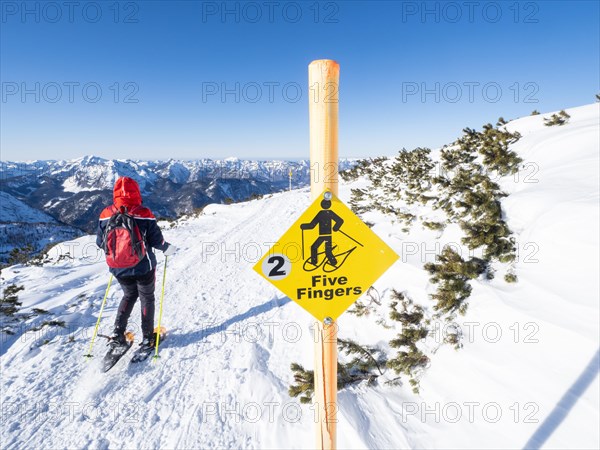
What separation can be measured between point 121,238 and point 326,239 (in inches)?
130

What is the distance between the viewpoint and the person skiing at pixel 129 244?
152 inches

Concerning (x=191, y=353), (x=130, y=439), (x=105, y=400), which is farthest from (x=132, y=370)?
(x=130, y=439)

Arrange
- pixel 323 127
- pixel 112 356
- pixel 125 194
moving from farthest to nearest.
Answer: pixel 112 356 < pixel 125 194 < pixel 323 127

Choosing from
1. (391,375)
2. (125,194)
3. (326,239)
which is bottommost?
(391,375)

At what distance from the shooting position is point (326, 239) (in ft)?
6.20

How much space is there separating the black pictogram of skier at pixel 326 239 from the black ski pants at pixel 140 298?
339cm

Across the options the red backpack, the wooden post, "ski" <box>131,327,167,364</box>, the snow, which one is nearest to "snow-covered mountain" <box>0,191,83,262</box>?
the snow

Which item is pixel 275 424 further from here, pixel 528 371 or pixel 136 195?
pixel 136 195

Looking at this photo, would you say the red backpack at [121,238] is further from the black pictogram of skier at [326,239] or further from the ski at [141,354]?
the black pictogram of skier at [326,239]

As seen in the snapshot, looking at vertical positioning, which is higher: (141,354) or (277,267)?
(277,267)

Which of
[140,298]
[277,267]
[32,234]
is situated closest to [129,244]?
[140,298]

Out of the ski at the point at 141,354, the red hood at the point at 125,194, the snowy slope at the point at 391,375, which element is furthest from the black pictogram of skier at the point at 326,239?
the ski at the point at 141,354

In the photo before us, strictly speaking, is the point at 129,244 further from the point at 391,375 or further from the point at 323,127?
the point at 391,375

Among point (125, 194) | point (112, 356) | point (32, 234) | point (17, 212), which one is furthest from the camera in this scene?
point (17, 212)
